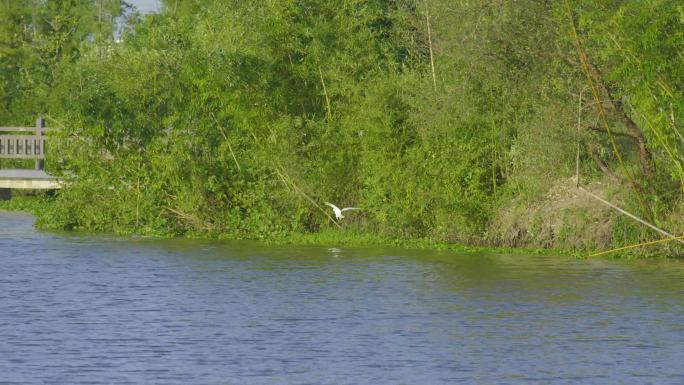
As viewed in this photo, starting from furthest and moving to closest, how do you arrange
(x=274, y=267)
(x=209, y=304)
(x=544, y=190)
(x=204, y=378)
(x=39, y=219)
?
(x=39, y=219) → (x=544, y=190) → (x=274, y=267) → (x=209, y=304) → (x=204, y=378)

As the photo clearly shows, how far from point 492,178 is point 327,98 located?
4.07 m

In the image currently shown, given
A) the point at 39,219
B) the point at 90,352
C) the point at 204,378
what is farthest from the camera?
the point at 39,219

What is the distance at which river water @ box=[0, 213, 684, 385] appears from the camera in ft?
46.6

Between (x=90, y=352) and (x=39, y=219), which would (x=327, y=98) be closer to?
(x=39, y=219)

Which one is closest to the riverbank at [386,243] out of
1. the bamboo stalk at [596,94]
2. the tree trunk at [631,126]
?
the bamboo stalk at [596,94]

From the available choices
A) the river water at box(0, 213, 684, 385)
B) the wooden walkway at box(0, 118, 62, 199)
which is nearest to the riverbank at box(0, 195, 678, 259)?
the river water at box(0, 213, 684, 385)

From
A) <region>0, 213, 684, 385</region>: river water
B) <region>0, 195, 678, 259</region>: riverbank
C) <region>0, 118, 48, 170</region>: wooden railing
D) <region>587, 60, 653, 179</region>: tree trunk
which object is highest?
<region>587, 60, 653, 179</region>: tree trunk

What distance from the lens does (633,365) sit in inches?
569

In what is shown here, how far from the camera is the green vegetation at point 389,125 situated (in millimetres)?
24109

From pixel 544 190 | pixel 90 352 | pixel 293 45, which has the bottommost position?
pixel 90 352

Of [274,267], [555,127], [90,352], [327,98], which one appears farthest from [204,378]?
[327,98]

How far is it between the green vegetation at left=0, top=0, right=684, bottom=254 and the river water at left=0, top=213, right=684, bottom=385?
1.42m

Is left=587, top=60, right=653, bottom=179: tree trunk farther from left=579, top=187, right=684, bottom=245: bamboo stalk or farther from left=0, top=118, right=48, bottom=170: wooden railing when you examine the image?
left=0, top=118, right=48, bottom=170: wooden railing

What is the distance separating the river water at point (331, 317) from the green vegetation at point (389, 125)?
142cm
